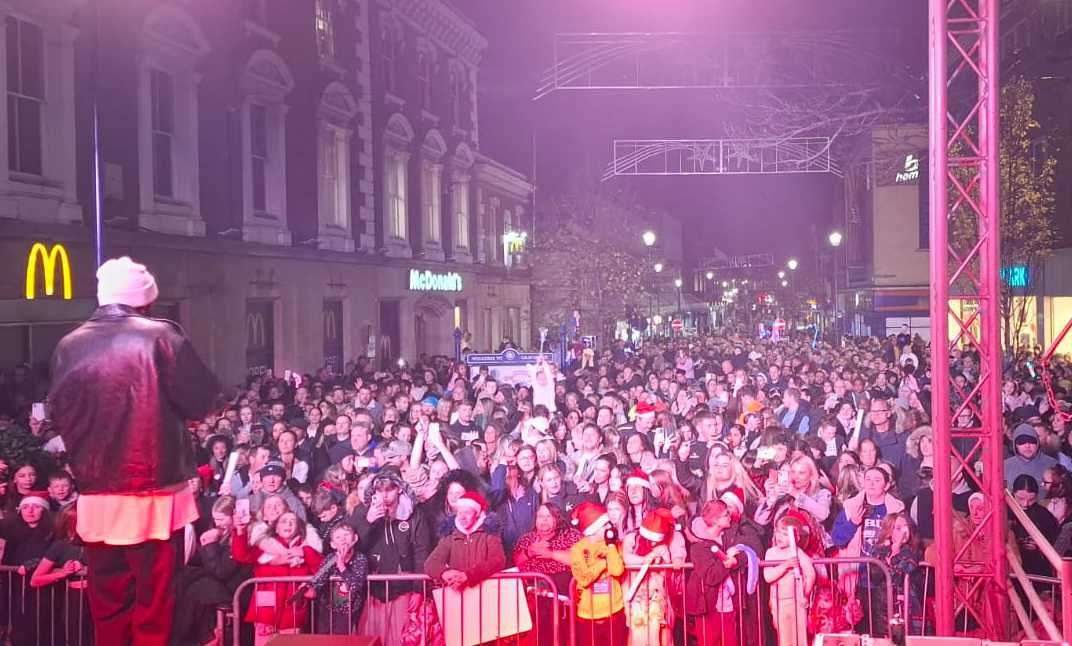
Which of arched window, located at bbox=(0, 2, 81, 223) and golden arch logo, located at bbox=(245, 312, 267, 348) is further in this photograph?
golden arch logo, located at bbox=(245, 312, 267, 348)

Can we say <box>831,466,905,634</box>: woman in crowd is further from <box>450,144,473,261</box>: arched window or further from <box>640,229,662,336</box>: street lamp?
<box>640,229,662,336</box>: street lamp

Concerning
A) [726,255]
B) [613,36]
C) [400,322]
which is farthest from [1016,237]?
[726,255]

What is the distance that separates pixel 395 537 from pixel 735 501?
265 centimetres

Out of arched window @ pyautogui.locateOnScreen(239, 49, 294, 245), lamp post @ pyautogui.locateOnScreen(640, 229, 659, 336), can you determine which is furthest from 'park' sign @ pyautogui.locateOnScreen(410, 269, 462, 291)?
arched window @ pyautogui.locateOnScreen(239, 49, 294, 245)

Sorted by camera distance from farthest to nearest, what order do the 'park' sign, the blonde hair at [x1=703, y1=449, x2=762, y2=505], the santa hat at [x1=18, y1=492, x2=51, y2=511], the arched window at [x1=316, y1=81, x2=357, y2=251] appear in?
the 'park' sign < the arched window at [x1=316, y1=81, x2=357, y2=251] < the blonde hair at [x1=703, y1=449, x2=762, y2=505] < the santa hat at [x1=18, y1=492, x2=51, y2=511]

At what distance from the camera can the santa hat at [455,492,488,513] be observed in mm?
7842

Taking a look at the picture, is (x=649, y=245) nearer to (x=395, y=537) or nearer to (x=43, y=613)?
(x=395, y=537)

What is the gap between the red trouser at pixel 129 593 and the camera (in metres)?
3.99

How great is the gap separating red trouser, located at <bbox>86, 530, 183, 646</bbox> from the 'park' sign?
27.5 m

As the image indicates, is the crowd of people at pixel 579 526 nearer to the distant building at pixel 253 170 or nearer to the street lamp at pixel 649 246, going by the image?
the distant building at pixel 253 170

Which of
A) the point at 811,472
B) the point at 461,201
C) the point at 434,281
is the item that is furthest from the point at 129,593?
the point at 461,201

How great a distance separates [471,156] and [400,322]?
29.4 ft

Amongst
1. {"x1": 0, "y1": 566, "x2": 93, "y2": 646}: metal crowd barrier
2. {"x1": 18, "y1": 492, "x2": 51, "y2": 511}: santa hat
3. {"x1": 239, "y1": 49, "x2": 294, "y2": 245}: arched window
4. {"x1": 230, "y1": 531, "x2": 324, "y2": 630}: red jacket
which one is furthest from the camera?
{"x1": 239, "y1": 49, "x2": 294, "y2": 245}: arched window

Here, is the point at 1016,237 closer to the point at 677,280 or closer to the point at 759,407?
the point at 759,407
